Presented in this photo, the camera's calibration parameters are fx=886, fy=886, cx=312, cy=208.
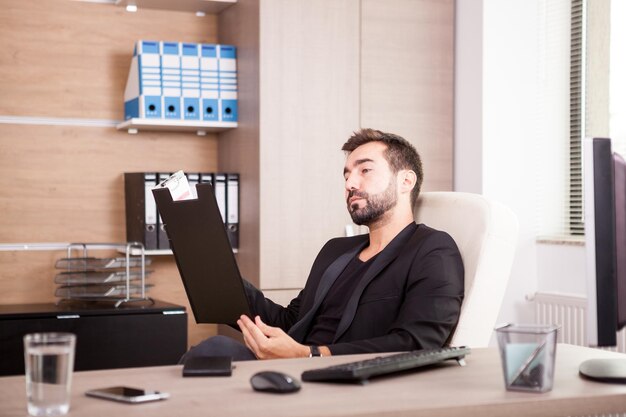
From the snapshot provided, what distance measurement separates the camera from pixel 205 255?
212 cm

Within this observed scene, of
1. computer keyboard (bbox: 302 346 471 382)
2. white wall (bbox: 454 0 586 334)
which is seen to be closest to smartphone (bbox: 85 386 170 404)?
computer keyboard (bbox: 302 346 471 382)

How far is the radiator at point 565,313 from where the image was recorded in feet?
11.9

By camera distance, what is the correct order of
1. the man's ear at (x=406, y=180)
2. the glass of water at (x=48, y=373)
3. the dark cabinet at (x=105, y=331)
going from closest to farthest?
the glass of water at (x=48, y=373), the man's ear at (x=406, y=180), the dark cabinet at (x=105, y=331)

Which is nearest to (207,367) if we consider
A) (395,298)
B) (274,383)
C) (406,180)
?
(274,383)

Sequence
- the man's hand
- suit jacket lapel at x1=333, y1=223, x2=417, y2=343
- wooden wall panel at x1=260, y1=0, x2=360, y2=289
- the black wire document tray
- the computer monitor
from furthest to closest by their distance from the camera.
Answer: wooden wall panel at x1=260, y1=0, x2=360, y2=289, suit jacket lapel at x1=333, y1=223, x2=417, y2=343, the man's hand, the black wire document tray, the computer monitor

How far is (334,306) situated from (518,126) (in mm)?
1715

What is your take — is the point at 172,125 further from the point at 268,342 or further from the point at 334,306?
the point at 268,342

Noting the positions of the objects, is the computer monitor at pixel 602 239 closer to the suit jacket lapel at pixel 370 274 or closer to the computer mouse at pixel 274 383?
the computer mouse at pixel 274 383

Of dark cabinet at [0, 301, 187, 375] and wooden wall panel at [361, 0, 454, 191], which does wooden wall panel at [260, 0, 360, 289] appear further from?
dark cabinet at [0, 301, 187, 375]

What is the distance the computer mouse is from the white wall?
8.27 feet

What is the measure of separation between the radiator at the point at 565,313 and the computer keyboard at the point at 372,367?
2139mm

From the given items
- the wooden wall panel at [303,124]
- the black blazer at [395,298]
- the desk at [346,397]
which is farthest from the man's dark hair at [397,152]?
the desk at [346,397]

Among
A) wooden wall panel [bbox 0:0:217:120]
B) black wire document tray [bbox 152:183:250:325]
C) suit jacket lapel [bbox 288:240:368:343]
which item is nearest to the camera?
black wire document tray [bbox 152:183:250:325]

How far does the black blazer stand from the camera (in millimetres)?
2102
